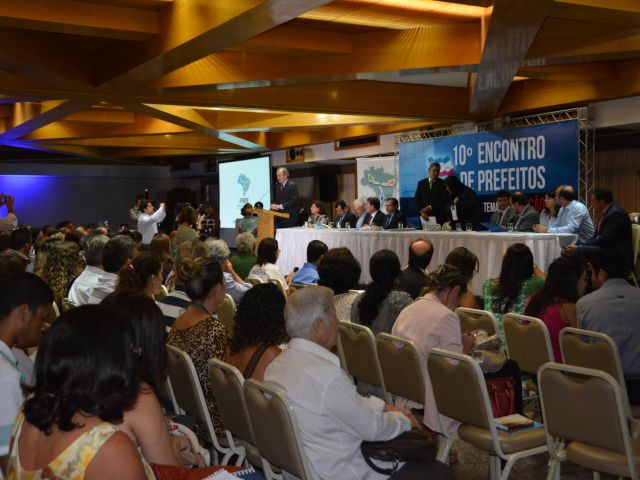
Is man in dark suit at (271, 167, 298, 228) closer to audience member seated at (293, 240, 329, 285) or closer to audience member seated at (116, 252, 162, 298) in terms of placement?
audience member seated at (293, 240, 329, 285)

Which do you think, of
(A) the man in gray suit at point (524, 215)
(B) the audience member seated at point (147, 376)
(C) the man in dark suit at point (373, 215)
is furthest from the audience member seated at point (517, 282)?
(C) the man in dark suit at point (373, 215)

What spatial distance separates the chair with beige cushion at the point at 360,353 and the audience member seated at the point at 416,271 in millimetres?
1014

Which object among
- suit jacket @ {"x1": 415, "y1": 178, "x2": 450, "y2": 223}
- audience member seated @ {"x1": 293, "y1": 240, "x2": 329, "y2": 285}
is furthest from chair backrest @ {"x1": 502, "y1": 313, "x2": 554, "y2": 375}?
suit jacket @ {"x1": 415, "y1": 178, "x2": 450, "y2": 223}

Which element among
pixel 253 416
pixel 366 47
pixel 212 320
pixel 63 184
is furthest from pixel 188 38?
pixel 63 184

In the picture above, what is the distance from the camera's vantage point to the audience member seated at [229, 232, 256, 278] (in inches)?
263

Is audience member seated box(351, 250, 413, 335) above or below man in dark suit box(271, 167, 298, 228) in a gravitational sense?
below

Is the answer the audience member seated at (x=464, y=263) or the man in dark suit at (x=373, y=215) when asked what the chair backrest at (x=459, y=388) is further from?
the man in dark suit at (x=373, y=215)

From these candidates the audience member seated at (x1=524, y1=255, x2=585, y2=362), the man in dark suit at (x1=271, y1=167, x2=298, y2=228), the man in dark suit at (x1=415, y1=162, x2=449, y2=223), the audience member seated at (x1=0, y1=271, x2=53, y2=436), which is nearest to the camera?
the audience member seated at (x1=0, y1=271, x2=53, y2=436)

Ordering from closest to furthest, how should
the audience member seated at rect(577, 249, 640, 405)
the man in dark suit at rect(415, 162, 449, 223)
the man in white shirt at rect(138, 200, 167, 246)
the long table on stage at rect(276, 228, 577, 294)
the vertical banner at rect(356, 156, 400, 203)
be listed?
the audience member seated at rect(577, 249, 640, 405) → the long table on stage at rect(276, 228, 577, 294) → the man in dark suit at rect(415, 162, 449, 223) → the man in white shirt at rect(138, 200, 167, 246) → the vertical banner at rect(356, 156, 400, 203)

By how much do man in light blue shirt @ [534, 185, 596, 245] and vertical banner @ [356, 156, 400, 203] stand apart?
473 cm

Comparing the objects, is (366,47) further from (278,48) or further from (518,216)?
(518,216)

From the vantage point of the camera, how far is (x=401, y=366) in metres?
3.35

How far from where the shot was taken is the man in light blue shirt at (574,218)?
26.4 ft

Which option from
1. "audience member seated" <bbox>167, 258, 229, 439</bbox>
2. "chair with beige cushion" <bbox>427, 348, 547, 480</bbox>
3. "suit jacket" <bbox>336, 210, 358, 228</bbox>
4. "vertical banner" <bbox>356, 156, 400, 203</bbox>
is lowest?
"chair with beige cushion" <bbox>427, 348, 547, 480</bbox>
